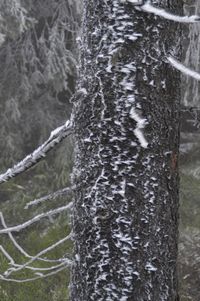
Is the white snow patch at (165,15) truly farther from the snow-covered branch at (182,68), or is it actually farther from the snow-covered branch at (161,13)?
the snow-covered branch at (182,68)

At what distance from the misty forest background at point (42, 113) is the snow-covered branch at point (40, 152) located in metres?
5.20

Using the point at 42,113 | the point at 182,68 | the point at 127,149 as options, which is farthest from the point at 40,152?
the point at 42,113

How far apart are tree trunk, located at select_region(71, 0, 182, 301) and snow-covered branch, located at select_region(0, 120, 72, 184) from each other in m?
0.15

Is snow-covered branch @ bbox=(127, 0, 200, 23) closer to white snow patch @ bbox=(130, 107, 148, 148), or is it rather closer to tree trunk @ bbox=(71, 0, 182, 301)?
tree trunk @ bbox=(71, 0, 182, 301)

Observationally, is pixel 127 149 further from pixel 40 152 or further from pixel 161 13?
pixel 161 13

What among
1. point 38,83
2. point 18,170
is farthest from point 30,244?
point 18,170

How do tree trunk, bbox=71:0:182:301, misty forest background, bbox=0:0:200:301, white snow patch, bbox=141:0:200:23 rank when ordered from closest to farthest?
white snow patch, bbox=141:0:200:23 → tree trunk, bbox=71:0:182:301 → misty forest background, bbox=0:0:200:301

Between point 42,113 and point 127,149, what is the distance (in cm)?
756

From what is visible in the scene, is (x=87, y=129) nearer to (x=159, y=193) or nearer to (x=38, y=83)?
(x=159, y=193)

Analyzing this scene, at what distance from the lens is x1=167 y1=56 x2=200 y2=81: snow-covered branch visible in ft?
6.01

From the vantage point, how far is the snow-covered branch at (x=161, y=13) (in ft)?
5.79

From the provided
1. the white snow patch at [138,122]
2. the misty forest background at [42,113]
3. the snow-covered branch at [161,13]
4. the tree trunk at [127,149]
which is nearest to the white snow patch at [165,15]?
the snow-covered branch at [161,13]

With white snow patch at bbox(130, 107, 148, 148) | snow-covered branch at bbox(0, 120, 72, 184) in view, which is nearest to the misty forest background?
snow-covered branch at bbox(0, 120, 72, 184)

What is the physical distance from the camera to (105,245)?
244 centimetres
